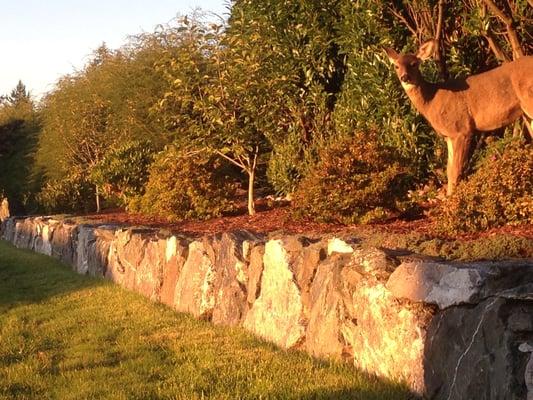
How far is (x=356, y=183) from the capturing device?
10.5 m

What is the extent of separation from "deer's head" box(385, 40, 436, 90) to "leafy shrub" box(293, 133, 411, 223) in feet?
5.16

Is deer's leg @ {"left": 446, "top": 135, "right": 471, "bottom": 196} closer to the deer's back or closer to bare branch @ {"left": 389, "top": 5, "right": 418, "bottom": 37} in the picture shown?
the deer's back

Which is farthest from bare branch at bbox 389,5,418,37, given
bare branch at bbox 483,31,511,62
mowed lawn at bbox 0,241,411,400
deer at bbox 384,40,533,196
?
mowed lawn at bbox 0,241,411,400

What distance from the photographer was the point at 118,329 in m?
8.48

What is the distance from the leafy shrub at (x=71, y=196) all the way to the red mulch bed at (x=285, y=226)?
12.9m

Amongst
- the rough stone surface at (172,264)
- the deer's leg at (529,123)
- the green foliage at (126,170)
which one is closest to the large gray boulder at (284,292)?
the rough stone surface at (172,264)

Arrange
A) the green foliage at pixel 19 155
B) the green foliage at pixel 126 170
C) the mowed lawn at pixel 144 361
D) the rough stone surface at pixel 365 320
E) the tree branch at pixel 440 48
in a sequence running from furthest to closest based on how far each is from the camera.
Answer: the green foliage at pixel 19 155
the green foliage at pixel 126 170
the tree branch at pixel 440 48
the mowed lawn at pixel 144 361
the rough stone surface at pixel 365 320

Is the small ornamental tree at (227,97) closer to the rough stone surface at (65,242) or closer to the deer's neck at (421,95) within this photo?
the rough stone surface at (65,242)

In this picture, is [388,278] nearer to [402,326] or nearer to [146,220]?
[402,326]

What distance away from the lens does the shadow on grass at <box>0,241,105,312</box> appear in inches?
467

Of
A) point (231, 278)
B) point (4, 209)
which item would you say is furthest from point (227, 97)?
point (4, 209)

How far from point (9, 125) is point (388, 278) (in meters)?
46.4

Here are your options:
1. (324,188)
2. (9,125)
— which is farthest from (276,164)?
(9,125)

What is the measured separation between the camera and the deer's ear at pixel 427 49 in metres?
9.22
